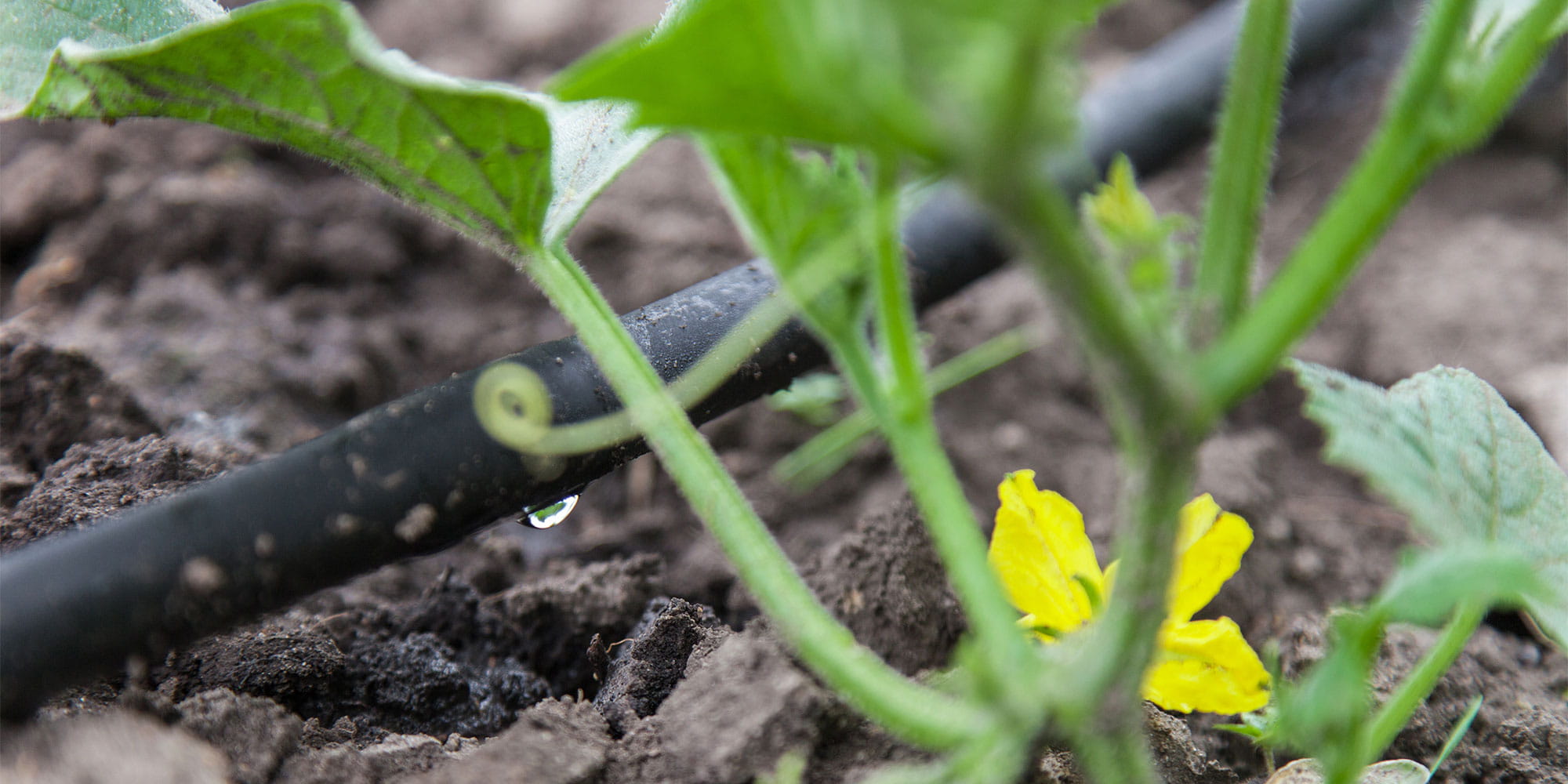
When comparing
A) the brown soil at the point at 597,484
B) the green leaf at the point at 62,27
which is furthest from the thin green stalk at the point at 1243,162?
the green leaf at the point at 62,27

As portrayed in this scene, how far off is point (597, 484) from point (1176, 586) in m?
1.18

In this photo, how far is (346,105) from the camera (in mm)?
1003

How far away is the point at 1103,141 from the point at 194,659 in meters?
1.91

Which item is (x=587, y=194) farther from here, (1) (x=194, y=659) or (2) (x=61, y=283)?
(2) (x=61, y=283)

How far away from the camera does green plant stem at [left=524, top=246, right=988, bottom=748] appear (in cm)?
77

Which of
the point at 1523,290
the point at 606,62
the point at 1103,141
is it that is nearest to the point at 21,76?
the point at 606,62

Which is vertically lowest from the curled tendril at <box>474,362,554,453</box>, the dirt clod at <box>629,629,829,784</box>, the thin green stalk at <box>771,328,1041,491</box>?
the thin green stalk at <box>771,328,1041,491</box>

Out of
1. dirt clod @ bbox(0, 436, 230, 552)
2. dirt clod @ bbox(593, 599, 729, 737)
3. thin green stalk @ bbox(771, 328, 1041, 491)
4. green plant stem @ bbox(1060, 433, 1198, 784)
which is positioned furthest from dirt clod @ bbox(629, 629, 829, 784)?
dirt clod @ bbox(0, 436, 230, 552)

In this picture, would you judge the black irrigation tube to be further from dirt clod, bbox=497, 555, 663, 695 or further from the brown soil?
dirt clod, bbox=497, 555, 663, 695

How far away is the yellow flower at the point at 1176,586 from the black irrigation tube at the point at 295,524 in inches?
15.2

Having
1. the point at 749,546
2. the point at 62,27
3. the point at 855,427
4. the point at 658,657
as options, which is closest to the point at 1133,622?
the point at 749,546

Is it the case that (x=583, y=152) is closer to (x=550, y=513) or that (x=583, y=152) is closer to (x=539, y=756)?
(x=550, y=513)

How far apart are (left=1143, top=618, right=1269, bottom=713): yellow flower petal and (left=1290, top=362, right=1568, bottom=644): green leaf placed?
198mm

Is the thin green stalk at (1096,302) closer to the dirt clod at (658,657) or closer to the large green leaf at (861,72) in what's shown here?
the large green leaf at (861,72)
